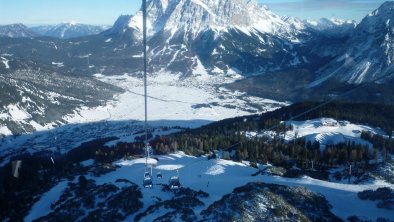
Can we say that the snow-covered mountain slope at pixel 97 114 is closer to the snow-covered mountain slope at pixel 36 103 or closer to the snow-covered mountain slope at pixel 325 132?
the snow-covered mountain slope at pixel 36 103

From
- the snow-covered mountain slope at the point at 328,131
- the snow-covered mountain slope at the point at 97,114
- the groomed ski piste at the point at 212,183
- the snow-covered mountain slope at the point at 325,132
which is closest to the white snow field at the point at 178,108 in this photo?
the snow-covered mountain slope at the point at 97,114

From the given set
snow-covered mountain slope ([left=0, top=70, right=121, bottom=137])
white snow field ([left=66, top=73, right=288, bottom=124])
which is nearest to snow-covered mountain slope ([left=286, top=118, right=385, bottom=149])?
white snow field ([left=66, top=73, right=288, bottom=124])

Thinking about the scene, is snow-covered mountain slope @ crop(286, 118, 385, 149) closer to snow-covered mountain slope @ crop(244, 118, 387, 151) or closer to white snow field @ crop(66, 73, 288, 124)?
snow-covered mountain slope @ crop(244, 118, 387, 151)

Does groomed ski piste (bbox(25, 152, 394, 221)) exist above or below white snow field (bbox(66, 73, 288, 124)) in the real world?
above

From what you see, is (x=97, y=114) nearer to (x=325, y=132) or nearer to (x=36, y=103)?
(x=36, y=103)

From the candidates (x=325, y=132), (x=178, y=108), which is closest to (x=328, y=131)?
(x=325, y=132)

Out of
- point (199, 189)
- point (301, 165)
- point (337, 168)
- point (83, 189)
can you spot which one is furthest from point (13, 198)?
point (337, 168)

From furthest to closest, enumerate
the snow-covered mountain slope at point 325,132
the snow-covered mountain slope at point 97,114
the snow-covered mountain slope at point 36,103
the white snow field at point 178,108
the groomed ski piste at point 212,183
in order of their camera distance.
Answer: the white snow field at point 178,108, the snow-covered mountain slope at point 36,103, the snow-covered mountain slope at point 97,114, the snow-covered mountain slope at point 325,132, the groomed ski piste at point 212,183

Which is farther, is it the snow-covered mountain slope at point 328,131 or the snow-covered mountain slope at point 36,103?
the snow-covered mountain slope at point 36,103

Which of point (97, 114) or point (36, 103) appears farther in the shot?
point (97, 114)
